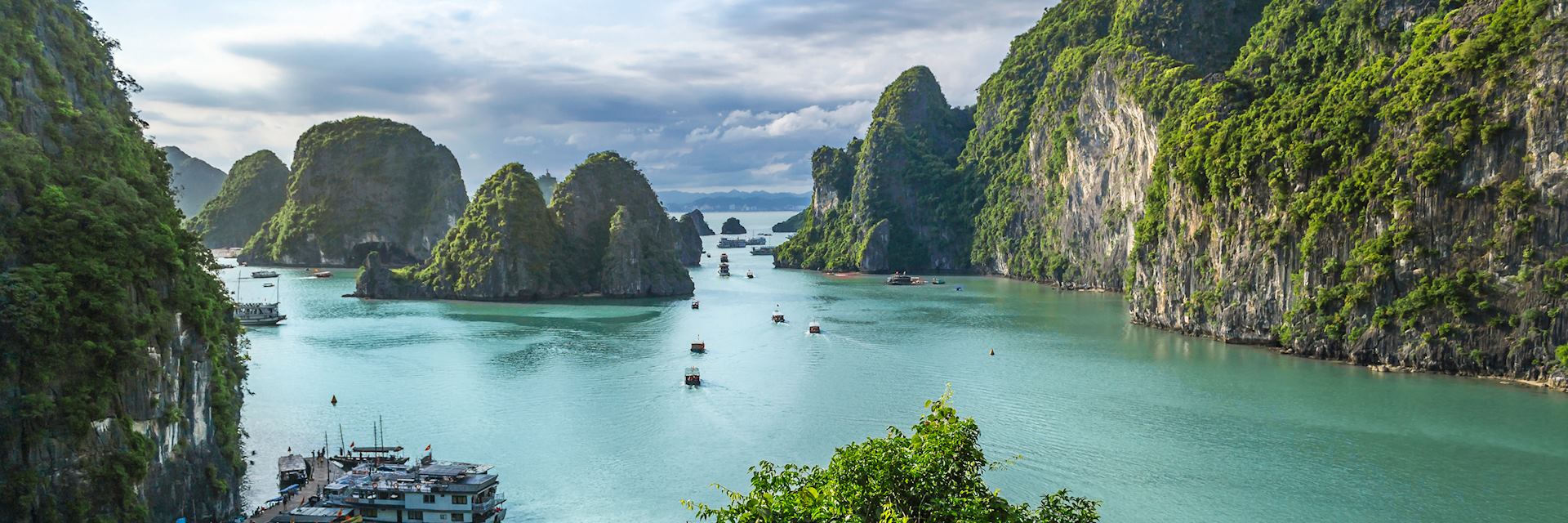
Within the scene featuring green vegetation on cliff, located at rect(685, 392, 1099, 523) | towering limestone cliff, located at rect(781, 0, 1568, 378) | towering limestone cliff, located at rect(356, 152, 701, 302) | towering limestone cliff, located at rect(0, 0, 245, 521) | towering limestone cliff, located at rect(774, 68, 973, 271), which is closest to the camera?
green vegetation on cliff, located at rect(685, 392, 1099, 523)

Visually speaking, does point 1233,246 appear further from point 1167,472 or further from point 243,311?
point 243,311

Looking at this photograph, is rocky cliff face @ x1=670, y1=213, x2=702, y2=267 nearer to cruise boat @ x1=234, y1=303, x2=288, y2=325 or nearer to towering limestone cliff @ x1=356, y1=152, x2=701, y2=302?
towering limestone cliff @ x1=356, y1=152, x2=701, y2=302

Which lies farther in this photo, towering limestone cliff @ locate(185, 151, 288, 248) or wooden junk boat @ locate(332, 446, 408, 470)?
towering limestone cliff @ locate(185, 151, 288, 248)

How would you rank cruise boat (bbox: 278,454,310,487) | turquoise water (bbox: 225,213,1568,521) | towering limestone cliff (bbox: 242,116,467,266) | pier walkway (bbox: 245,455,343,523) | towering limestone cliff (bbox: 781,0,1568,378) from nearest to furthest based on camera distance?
pier walkway (bbox: 245,455,343,523) → turquoise water (bbox: 225,213,1568,521) → cruise boat (bbox: 278,454,310,487) → towering limestone cliff (bbox: 781,0,1568,378) → towering limestone cliff (bbox: 242,116,467,266)

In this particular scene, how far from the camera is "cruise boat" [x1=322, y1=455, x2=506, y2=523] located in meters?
37.4

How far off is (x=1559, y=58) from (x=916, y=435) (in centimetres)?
5113

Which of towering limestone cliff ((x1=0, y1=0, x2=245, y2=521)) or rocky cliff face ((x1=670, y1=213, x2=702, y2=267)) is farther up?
rocky cliff face ((x1=670, y1=213, x2=702, y2=267))

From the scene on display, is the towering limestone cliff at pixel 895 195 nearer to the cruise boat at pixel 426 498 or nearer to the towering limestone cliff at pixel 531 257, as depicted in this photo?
the towering limestone cliff at pixel 531 257

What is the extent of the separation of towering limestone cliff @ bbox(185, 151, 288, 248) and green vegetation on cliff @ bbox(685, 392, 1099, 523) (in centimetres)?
19508

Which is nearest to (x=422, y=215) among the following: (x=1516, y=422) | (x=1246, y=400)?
(x=1246, y=400)

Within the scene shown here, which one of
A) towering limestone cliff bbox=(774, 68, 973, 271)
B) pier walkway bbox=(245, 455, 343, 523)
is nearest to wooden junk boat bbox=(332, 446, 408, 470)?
pier walkway bbox=(245, 455, 343, 523)

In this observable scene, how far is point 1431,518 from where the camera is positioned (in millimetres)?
36500

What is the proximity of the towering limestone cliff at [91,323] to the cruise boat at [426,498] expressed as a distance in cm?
412

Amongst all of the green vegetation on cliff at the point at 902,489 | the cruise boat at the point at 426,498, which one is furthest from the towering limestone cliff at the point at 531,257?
the green vegetation on cliff at the point at 902,489
